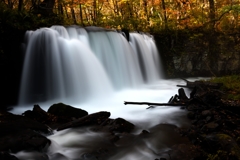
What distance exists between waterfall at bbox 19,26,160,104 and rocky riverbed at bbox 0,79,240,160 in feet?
9.14

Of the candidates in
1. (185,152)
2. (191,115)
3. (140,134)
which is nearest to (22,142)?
(140,134)

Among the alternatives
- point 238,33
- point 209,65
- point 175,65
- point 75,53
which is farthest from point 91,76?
point 238,33

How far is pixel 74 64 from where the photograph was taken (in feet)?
33.1

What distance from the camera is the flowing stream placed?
16.3 ft

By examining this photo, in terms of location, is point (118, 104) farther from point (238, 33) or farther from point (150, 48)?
point (238, 33)

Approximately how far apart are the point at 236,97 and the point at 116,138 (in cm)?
524

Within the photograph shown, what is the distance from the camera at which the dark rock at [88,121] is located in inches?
235

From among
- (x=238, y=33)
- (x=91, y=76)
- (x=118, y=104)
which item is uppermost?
(x=238, y=33)

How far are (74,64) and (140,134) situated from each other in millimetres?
5655

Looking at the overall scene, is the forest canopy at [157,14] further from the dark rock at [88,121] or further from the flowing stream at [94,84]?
the dark rock at [88,121]

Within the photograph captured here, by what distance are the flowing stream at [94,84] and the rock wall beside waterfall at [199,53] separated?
Answer: 1.52 metres

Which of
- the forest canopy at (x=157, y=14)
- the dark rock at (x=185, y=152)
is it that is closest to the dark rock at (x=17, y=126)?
the dark rock at (x=185, y=152)

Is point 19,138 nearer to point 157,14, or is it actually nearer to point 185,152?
point 185,152

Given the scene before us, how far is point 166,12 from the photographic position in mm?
17906
